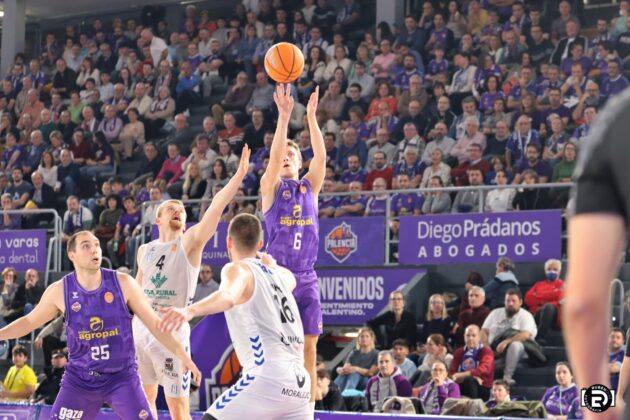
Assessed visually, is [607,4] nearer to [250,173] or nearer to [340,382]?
[250,173]

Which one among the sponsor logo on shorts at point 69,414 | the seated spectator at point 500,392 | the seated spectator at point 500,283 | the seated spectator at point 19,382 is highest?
the seated spectator at point 500,283

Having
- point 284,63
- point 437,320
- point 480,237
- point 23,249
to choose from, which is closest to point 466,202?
point 480,237

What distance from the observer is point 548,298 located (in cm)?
1353

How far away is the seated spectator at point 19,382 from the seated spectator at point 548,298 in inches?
269

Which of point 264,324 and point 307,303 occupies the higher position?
point 264,324

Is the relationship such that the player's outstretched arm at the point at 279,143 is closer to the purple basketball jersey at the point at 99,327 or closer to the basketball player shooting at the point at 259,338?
the purple basketball jersey at the point at 99,327

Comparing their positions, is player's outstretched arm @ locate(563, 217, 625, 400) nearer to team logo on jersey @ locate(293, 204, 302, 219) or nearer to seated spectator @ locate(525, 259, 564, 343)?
team logo on jersey @ locate(293, 204, 302, 219)

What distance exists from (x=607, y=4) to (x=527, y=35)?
2.75 m

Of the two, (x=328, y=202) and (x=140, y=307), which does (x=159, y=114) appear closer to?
(x=328, y=202)

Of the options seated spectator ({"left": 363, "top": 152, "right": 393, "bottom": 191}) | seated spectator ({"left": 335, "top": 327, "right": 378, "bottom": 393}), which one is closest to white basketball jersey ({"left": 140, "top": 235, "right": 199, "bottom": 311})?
seated spectator ({"left": 335, "top": 327, "right": 378, "bottom": 393})

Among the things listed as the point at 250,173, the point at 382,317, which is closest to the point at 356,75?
the point at 250,173

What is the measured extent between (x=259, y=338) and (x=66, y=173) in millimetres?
15428

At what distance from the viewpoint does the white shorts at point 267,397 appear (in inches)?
243

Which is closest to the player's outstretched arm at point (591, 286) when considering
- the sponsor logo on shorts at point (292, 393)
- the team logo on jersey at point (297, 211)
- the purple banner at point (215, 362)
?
the sponsor logo on shorts at point (292, 393)
